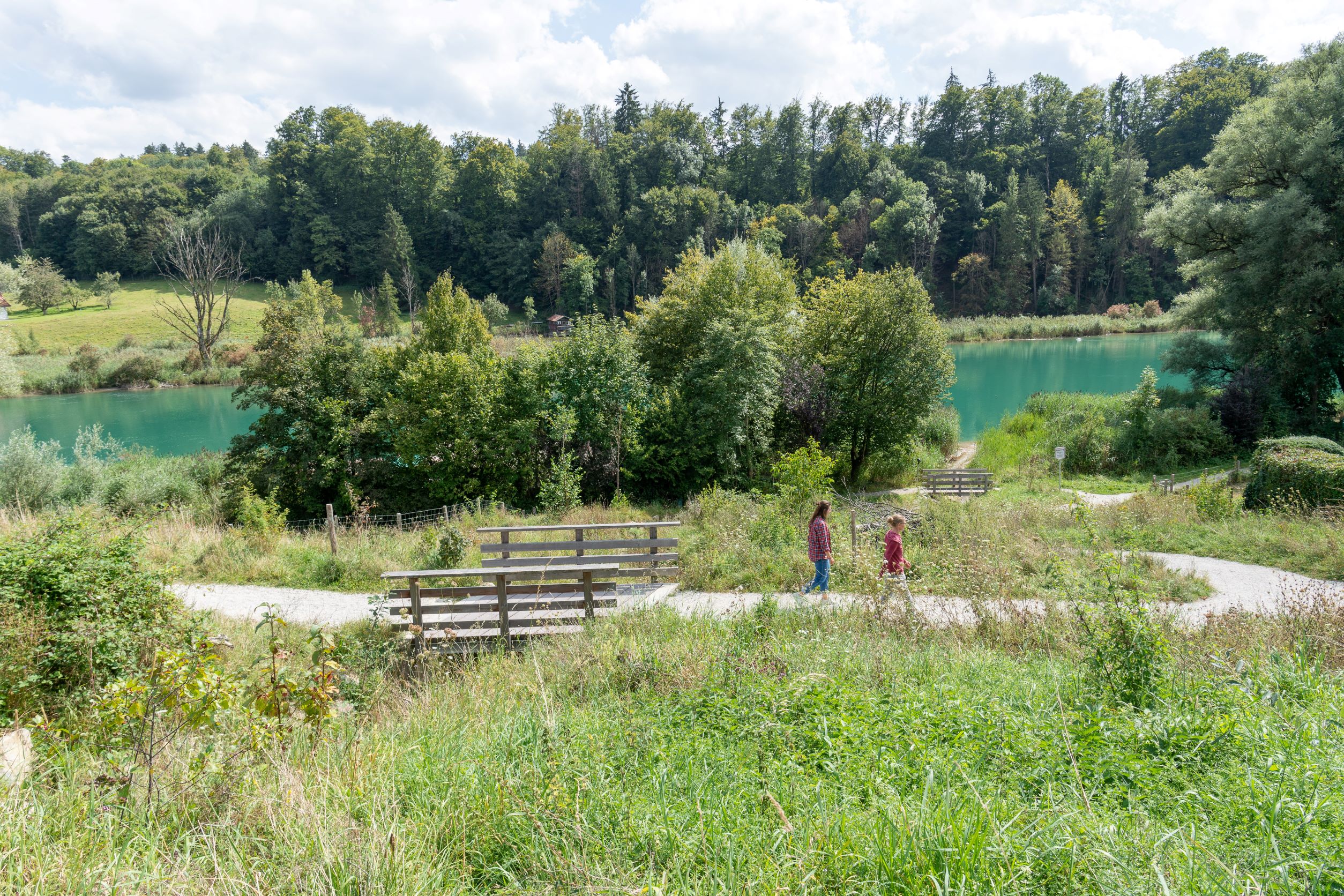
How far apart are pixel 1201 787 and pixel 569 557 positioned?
7.90 meters

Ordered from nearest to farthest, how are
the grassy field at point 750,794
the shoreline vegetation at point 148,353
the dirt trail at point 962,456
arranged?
the grassy field at point 750,794 → the dirt trail at point 962,456 → the shoreline vegetation at point 148,353

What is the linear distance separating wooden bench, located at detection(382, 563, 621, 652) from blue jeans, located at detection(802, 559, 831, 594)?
104 inches

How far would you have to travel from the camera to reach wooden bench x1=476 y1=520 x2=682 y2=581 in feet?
30.6

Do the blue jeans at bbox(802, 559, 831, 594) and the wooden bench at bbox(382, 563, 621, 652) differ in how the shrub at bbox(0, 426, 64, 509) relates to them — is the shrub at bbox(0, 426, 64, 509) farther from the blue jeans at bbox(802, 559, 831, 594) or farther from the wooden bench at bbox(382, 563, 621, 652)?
the blue jeans at bbox(802, 559, 831, 594)

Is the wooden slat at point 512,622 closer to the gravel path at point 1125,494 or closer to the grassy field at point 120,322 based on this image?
the gravel path at point 1125,494

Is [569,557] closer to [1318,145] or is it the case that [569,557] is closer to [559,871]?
[559,871]

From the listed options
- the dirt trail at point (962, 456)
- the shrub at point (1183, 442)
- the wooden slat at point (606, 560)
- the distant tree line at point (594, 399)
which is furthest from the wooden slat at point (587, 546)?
the shrub at point (1183, 442)

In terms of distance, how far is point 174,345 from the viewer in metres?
56.2

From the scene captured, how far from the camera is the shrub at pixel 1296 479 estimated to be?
478 inches

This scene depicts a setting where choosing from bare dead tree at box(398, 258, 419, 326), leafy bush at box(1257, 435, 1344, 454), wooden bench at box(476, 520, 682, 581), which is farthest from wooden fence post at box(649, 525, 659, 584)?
bare dead tree at box(398, 258, 419, 326)

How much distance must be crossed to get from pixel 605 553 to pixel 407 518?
9803 mm

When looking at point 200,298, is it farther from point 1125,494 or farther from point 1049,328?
point 1049,328

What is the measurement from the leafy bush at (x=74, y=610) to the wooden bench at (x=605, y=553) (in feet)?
12.2

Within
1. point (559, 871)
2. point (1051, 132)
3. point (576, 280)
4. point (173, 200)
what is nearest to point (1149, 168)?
point (1051, 132)
